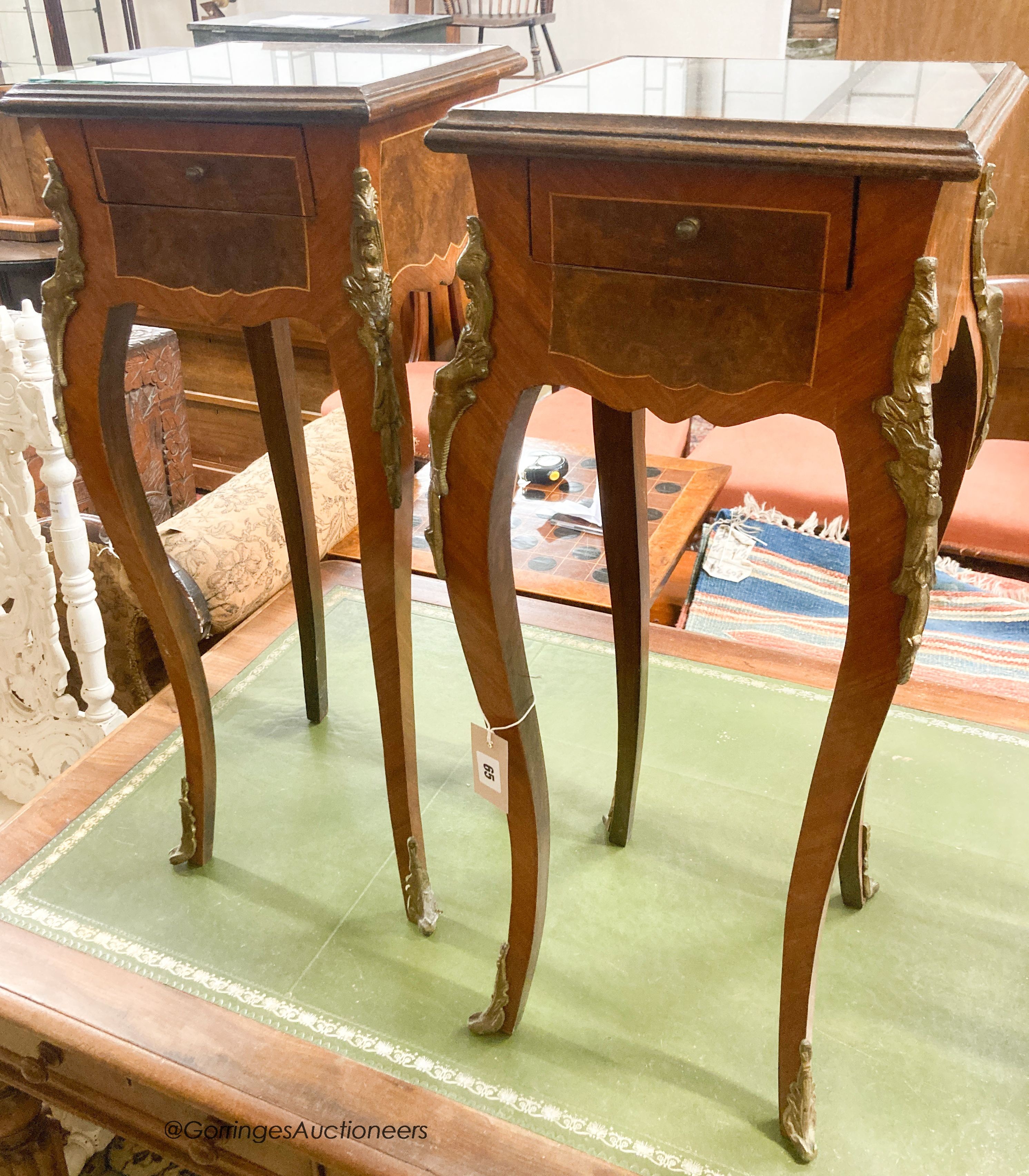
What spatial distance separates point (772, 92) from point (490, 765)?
66cm

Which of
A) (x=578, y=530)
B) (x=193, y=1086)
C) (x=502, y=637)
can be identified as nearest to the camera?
(x=502, y=637)

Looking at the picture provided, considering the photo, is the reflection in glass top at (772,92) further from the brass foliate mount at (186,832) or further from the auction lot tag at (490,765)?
the brass foliate mount at (186,832)

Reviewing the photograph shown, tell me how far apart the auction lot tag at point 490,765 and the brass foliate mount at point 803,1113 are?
1.22 ft

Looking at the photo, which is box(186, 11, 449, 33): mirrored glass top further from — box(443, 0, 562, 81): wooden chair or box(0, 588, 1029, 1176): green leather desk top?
box(443, 0, 562, 81): wooden chair

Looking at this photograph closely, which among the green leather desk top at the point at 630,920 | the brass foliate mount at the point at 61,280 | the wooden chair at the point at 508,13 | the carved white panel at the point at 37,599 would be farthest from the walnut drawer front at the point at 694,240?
the wooden chair at the point at 508,13

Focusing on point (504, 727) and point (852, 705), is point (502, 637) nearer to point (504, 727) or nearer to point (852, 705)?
point (504, 727)

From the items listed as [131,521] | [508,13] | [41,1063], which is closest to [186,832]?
[41,1063]

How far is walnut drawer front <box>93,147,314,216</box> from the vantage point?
904 millimetres

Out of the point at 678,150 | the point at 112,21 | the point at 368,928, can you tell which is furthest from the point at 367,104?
the point at 112,21

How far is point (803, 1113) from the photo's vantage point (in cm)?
97

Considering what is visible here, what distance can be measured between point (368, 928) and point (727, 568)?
1086mm

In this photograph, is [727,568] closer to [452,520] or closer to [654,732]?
[654,732]

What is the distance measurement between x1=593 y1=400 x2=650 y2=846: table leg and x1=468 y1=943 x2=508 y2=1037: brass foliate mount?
292 millimetres

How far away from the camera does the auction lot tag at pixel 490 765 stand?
1002 millimetres
